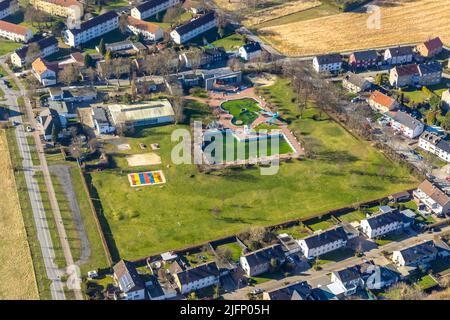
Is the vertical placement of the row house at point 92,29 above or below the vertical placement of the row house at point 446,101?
above

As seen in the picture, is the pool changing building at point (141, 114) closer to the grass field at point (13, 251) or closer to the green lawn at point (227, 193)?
the green lawn at point (227, 193)

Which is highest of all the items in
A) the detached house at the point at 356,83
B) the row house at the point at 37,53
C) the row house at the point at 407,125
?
the row house at the point at 37,53

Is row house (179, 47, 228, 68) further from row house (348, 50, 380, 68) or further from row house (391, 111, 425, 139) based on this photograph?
row house (391, 111, 425, 139)

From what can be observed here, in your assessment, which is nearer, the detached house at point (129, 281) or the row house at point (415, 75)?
the detached house at point (129, 281)

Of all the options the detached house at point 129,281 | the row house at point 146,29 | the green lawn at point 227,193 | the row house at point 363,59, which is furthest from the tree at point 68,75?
the row house at point 363,59

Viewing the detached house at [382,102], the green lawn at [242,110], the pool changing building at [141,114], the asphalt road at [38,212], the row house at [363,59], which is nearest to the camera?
the asphalt road at [38,212]

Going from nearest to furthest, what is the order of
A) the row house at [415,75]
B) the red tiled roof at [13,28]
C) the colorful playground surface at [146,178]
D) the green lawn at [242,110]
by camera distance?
1. the colorful playground surface at [146,178]
2. the green lawn at [242,110]
3. the row house at [415,75]
4. the red tiled roof at [13,28]

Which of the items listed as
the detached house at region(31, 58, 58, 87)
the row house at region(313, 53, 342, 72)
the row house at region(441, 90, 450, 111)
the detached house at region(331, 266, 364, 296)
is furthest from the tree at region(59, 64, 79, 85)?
the row house at region(441, 90, 450, 111)
